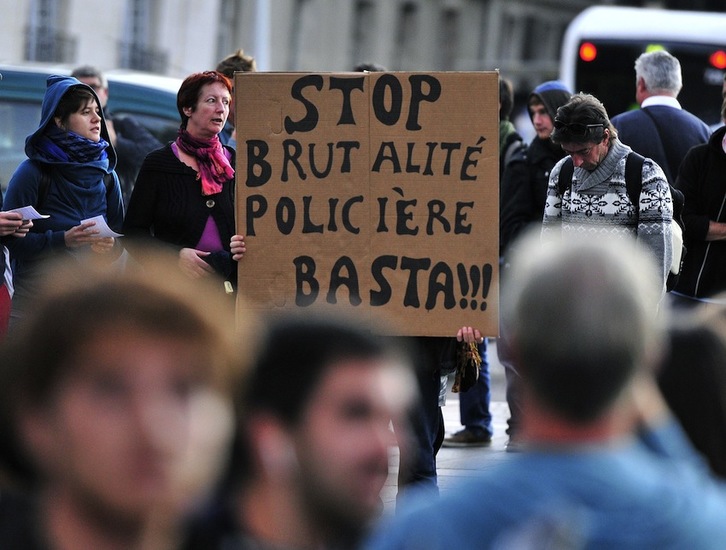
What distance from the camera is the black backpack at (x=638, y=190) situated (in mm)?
5758

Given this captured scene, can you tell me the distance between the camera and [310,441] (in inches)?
80.1

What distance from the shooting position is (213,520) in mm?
2012

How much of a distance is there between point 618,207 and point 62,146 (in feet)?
7.19

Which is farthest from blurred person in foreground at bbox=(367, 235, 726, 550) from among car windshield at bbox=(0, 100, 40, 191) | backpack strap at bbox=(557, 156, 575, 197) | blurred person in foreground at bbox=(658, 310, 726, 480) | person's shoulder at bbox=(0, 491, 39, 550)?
car windshield at bbox=(0, 100, 40, 191)

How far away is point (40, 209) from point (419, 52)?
37.8 metres

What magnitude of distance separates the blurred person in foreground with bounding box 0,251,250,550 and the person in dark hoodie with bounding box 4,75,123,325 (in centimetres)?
399

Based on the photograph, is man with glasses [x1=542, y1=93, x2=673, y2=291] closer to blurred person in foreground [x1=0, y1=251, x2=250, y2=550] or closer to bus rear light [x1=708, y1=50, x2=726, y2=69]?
blurred person in foreground [x1=0, y1=251, x2=250, y2=550]

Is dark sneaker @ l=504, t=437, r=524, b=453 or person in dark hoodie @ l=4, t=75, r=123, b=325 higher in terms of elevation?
person in dark hoodie @ l=4, t=75, r=123, b=325

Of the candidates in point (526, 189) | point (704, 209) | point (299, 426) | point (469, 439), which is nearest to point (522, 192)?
point (526, 189)

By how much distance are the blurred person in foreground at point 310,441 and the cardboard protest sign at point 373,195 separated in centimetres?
306

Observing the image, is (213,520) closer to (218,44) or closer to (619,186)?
(619,186)

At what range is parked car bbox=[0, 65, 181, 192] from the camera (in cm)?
860

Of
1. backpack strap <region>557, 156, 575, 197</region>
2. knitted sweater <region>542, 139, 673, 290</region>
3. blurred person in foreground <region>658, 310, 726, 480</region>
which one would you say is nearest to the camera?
blurred person in foreground <region>658, 310, 726, 480</region>

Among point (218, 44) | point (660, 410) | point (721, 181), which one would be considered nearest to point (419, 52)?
point (218, 44)
